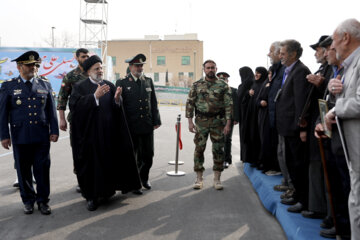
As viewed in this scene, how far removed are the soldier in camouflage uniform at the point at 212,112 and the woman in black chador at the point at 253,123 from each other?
105cm

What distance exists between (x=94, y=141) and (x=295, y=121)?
2795mm

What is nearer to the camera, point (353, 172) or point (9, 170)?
point (353, 172)

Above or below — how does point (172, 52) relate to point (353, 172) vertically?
above

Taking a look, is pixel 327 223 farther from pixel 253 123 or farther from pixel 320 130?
pixel 253 123

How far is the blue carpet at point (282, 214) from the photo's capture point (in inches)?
148

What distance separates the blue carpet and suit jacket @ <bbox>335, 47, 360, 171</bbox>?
1.19m

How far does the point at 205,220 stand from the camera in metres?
4.71

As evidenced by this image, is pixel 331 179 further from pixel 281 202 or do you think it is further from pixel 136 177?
pixel 136 177

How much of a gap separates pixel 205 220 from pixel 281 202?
Result: 1.02 metres

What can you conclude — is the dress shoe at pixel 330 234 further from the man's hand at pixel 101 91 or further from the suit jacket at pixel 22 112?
the suit jacket at pixel 22 112

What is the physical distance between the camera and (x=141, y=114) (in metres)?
6.22

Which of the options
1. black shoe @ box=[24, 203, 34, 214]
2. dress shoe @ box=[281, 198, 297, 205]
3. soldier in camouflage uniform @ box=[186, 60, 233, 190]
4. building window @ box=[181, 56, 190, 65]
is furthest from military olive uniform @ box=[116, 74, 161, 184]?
building window @ box=[181, 56, 190, 65]

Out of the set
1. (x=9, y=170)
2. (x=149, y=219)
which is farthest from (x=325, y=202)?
(x=9, y=170)

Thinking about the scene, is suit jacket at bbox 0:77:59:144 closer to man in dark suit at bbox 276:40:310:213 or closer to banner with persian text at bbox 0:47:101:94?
man in dark suit at bbox 276:40:310:213
